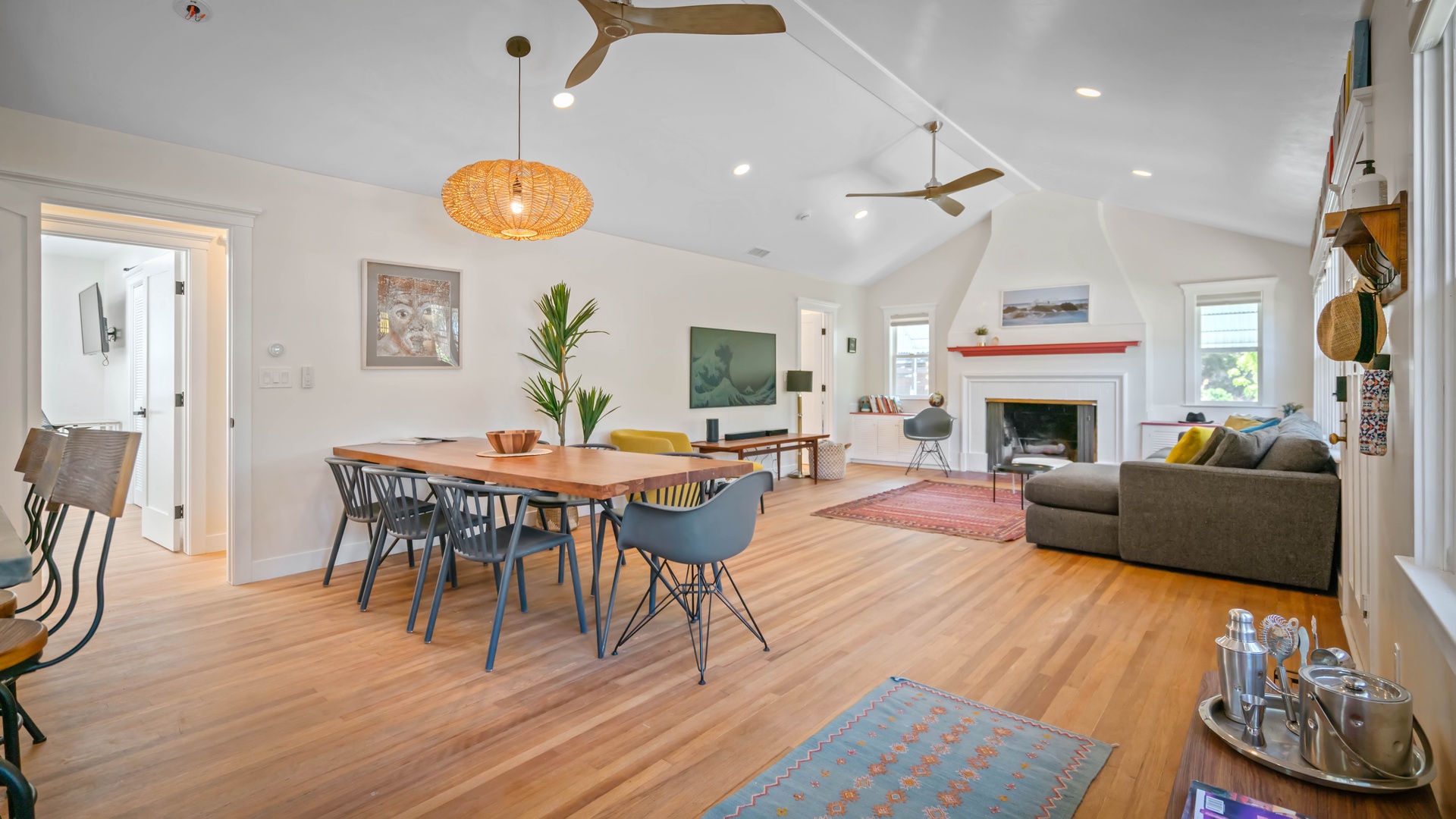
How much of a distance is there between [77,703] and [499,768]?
5.36 ft

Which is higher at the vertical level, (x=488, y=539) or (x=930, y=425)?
(x=930, y=425)

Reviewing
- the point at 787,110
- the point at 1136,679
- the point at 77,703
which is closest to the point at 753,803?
the point at 1136,679

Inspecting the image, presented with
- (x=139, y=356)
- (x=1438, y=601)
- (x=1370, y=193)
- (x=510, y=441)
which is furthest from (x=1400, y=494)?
(x=139, y=356)

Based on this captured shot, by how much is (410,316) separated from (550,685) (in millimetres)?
2886

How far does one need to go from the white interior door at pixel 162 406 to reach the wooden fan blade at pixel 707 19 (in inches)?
151

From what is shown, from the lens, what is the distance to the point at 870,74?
4617 millimetres

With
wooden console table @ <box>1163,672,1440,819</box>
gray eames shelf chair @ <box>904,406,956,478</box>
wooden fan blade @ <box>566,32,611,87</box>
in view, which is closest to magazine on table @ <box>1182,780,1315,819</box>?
wooden console table @ <box>1163,672,1440,819</box>

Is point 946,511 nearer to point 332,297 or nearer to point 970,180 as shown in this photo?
point 970,180

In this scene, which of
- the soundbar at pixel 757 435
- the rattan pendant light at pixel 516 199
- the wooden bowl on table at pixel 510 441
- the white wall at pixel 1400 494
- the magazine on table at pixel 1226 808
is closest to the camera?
the magazine on table at pixel 1226 808

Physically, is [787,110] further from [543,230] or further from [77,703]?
[77,703]

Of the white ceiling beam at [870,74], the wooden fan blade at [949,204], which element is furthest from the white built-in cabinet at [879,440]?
the white ceiling beam at [870,74]

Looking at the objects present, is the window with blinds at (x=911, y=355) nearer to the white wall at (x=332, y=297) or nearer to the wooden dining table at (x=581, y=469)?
the white wall at (x=332, y=297)

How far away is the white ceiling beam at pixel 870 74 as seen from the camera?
12.8 ft

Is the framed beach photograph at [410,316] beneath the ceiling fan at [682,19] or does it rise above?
beneath
